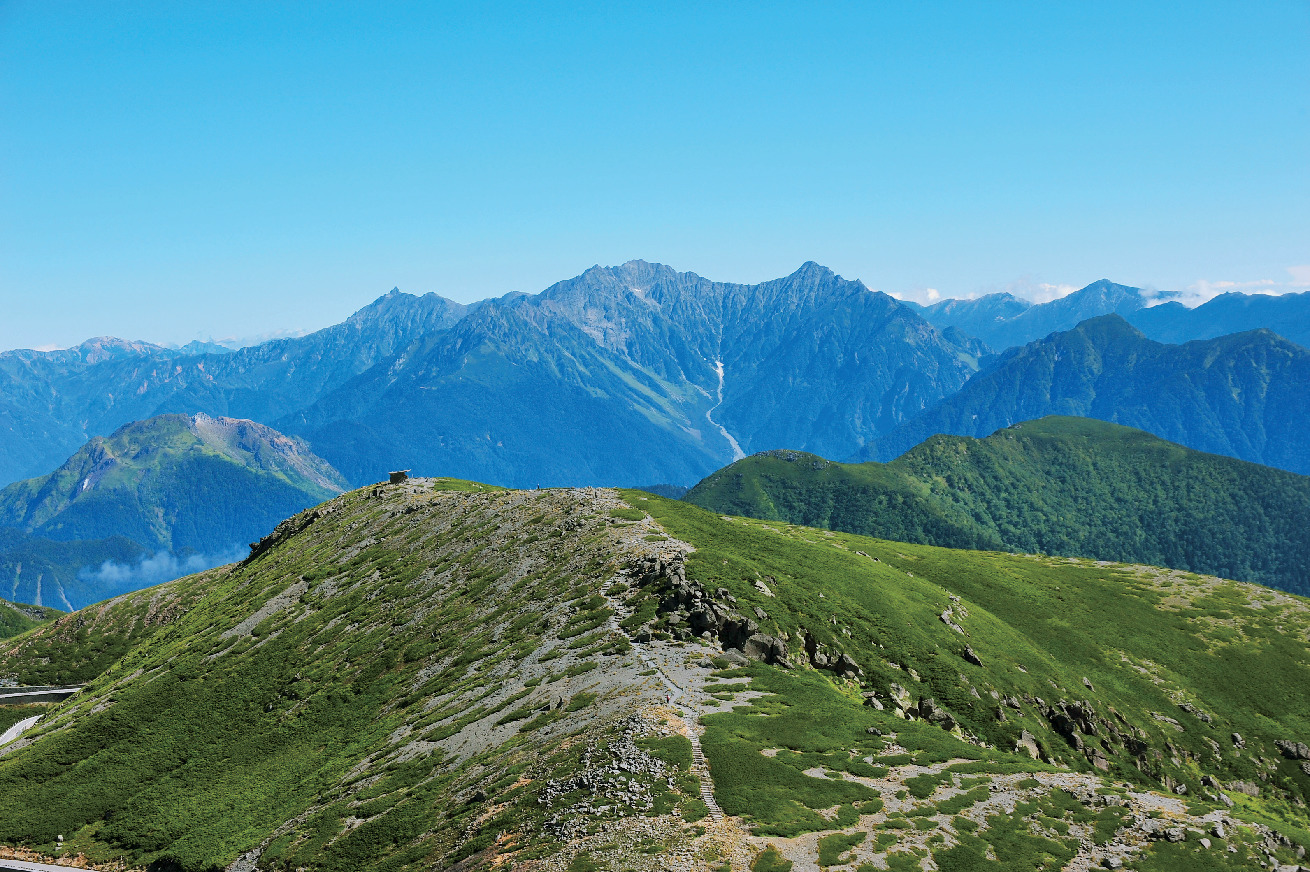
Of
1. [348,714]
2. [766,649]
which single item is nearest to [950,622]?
[766,649]

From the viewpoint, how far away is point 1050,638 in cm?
11244

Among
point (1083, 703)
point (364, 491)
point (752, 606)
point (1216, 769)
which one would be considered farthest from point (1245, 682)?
point (364, 491)

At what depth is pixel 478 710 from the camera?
2422 inches

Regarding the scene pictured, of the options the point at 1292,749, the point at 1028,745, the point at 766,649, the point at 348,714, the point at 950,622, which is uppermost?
the point at 348,714

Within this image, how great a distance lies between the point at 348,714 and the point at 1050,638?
93.1 m

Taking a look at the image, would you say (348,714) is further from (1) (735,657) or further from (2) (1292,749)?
(2) (1292,749)

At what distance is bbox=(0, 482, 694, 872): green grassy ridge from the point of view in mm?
50469

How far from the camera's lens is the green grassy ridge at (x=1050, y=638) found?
74.6 metres

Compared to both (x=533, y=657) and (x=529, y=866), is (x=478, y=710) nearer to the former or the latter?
(x=533, y=657)

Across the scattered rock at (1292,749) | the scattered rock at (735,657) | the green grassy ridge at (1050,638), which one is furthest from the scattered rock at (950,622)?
the scattered rock at (1292,749)

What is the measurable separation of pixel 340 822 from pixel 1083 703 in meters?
74.5

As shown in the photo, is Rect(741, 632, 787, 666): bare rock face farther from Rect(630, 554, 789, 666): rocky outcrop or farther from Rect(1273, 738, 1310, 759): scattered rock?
Rect(1273, 738, 1310, 759): scattered rock

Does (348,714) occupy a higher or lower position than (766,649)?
higher

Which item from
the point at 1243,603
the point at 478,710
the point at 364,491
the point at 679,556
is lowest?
the point at 1243,603
